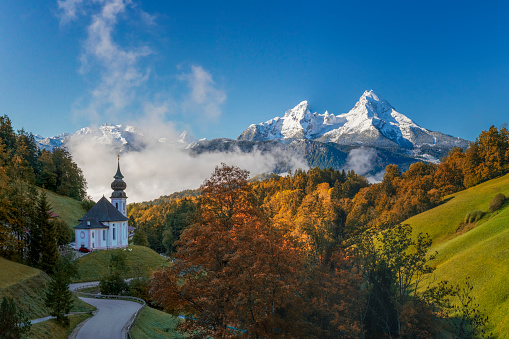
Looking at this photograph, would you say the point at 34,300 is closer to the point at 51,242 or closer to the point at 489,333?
the point at 51,242

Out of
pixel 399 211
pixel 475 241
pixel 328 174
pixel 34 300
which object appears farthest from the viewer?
pixel 328 174

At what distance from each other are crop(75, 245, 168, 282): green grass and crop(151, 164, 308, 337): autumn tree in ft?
101

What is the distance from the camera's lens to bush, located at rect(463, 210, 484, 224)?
5212cm

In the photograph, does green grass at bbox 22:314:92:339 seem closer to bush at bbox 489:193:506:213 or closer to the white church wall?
the white church wall

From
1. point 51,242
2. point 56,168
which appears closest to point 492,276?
point 51,242

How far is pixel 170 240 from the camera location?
9212 centimetres

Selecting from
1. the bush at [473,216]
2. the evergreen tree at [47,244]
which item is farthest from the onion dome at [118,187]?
the bush at [473,216]

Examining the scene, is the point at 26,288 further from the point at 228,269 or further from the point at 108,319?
the point at 228,269

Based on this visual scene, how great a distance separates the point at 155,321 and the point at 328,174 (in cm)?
10324

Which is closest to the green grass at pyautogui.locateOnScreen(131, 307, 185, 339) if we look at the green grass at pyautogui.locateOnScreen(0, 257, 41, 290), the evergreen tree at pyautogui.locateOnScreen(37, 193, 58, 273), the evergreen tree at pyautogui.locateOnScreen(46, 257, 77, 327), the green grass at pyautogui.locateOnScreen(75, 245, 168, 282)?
the evergreen tree at pyautogui.locateOnScreen(46, 257, 77, 327)

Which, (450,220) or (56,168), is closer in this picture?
(450,220)

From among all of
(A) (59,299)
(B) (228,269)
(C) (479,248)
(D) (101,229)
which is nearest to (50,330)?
(A) (59,299)

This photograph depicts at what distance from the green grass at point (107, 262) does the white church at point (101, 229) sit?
193 inches

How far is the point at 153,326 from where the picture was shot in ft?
103
